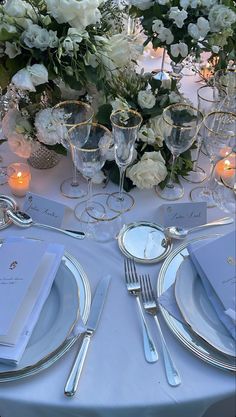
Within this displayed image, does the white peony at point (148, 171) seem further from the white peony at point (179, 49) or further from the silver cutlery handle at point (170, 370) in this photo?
the silver cutlery handle at point (170, 370)

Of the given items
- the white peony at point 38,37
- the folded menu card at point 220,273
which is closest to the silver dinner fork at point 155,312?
the folded menu card at point 220,273

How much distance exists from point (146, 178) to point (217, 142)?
187 mm

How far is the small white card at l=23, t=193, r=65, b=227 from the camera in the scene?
977 millimetres

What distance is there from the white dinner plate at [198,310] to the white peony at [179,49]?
0.55m

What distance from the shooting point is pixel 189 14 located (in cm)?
106

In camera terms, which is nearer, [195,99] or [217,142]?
[217,142]

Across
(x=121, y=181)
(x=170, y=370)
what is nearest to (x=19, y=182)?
(x=121, y=181)

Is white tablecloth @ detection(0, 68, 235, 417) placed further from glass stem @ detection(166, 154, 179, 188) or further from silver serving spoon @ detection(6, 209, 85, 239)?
glass stem @ detection(166, 154, 179, 188)

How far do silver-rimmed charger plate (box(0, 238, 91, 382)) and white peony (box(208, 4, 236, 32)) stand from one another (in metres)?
0.68

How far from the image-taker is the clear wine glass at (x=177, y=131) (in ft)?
3.12

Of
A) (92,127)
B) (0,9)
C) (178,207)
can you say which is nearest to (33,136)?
(92,127)

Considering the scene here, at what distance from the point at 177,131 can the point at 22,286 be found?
1.57 feet

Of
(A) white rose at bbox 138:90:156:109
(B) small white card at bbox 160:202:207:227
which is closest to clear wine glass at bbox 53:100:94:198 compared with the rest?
(A) white rose at bbox 138:90:156:109

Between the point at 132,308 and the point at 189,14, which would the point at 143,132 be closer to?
the point at 189,14
